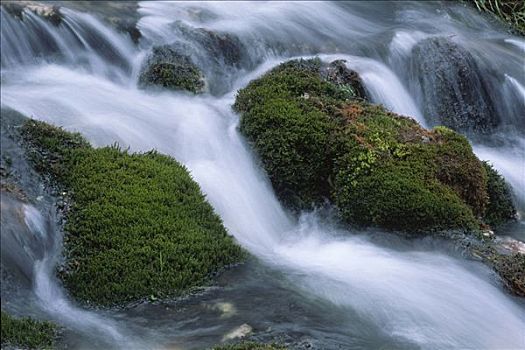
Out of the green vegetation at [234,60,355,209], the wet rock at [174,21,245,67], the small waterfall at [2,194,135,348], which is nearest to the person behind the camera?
the small waterfall at [2,194,135,348]

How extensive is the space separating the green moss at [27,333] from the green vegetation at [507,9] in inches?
473

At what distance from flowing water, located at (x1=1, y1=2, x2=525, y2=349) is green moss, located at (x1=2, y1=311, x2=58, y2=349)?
195mm

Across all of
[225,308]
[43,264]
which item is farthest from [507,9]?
[43,264]

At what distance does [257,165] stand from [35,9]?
4.28 metres

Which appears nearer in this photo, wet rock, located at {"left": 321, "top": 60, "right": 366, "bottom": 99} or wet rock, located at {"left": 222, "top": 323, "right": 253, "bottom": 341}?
wet rock, located at {"left": 222, "top": 323, "right": 253, "bottom": 341}

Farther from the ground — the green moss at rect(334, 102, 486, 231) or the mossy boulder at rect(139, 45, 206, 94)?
the mossy boulder at rect(139, 45, 206, 94)

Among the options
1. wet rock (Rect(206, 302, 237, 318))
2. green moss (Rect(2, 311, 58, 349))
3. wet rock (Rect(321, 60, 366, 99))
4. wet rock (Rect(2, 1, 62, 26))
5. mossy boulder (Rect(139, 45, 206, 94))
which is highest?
wet rock (Rect(2, 1, 62, 26))

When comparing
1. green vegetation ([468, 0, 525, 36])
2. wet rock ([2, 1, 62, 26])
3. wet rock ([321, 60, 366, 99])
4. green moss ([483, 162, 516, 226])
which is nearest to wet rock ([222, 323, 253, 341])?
green moss ([483, 162, 516, 226])

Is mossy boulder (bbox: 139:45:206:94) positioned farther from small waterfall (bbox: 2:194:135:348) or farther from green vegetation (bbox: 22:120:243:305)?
small waterfall (bbox: 2:194:135:348)

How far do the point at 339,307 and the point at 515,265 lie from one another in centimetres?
219

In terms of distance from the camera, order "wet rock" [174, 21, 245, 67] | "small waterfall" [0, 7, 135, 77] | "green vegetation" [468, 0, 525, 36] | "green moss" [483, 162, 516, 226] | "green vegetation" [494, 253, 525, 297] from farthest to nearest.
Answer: "green vegetation" [468, 0, 525, 36]
"wet rock" [174, 21, 245, 67]
"small waterfall" [0, 7, 135, 77]
"green moss" [483, 162, 516, 226]
"green vegetation" [494, 253, 525, 297]

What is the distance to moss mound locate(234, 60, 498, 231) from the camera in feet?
26.7

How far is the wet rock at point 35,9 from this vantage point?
10.2 meters

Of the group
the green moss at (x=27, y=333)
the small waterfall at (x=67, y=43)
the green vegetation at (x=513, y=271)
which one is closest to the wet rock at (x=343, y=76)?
the small waterfall at (x=67, y=43)
